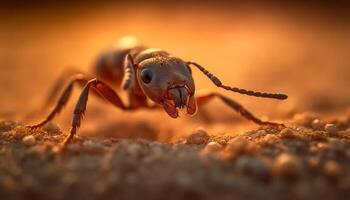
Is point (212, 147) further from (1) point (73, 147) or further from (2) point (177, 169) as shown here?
(1) point (73, 147)

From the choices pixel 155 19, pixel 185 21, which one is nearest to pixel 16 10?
pixel 155 19

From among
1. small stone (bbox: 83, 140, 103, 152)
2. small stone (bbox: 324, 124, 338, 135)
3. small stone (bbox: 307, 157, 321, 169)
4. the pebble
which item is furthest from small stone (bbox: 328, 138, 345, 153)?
small stone (bbox: 83, 140, 103, 152)

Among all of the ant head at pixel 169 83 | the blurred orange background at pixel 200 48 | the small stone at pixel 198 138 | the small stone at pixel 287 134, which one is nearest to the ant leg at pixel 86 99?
the ant head at pixel 169 83

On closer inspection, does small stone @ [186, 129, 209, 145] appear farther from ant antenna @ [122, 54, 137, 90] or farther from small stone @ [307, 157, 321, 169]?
small stone @ [307, 157, 321, 169]

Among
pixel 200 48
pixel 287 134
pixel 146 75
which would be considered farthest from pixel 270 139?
pixel 200 48

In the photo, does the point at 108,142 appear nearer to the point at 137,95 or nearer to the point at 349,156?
the point at 137,95

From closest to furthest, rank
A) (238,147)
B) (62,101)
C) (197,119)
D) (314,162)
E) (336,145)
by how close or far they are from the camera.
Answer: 1. (314,162)
2. (238,147)
3. (336,145)
4. (62,101)
5. (197,119)
